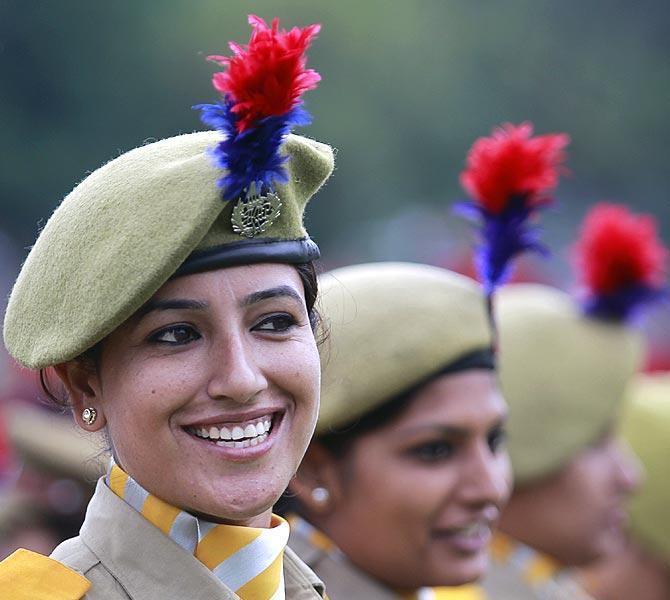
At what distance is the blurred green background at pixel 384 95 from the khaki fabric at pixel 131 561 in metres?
14.2

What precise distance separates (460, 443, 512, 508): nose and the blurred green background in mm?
12832

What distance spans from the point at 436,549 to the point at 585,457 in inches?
58.5

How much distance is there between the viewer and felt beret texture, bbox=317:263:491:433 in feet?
14.6

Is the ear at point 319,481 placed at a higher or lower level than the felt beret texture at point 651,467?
higher

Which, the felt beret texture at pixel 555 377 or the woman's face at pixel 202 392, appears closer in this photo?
the woman's face at pixel 202 392

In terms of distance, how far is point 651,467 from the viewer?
22.0 feet

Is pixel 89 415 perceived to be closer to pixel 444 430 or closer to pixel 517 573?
pixel 444 430

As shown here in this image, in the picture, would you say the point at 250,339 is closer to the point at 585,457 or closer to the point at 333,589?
the point at 333,589

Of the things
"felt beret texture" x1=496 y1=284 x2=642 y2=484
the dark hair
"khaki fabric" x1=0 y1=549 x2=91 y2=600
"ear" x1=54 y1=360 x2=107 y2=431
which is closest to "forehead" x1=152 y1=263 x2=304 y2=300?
the dark hair

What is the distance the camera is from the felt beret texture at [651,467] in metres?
6.64

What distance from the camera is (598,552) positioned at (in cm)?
591

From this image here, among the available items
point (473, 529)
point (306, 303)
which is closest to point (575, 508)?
point (473, 529)

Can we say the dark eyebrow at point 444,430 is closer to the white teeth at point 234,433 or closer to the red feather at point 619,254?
the white teeth at point 234,433

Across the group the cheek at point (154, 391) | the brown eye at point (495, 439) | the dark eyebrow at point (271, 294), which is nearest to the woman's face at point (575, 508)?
the brown eye at point (495, 439)
